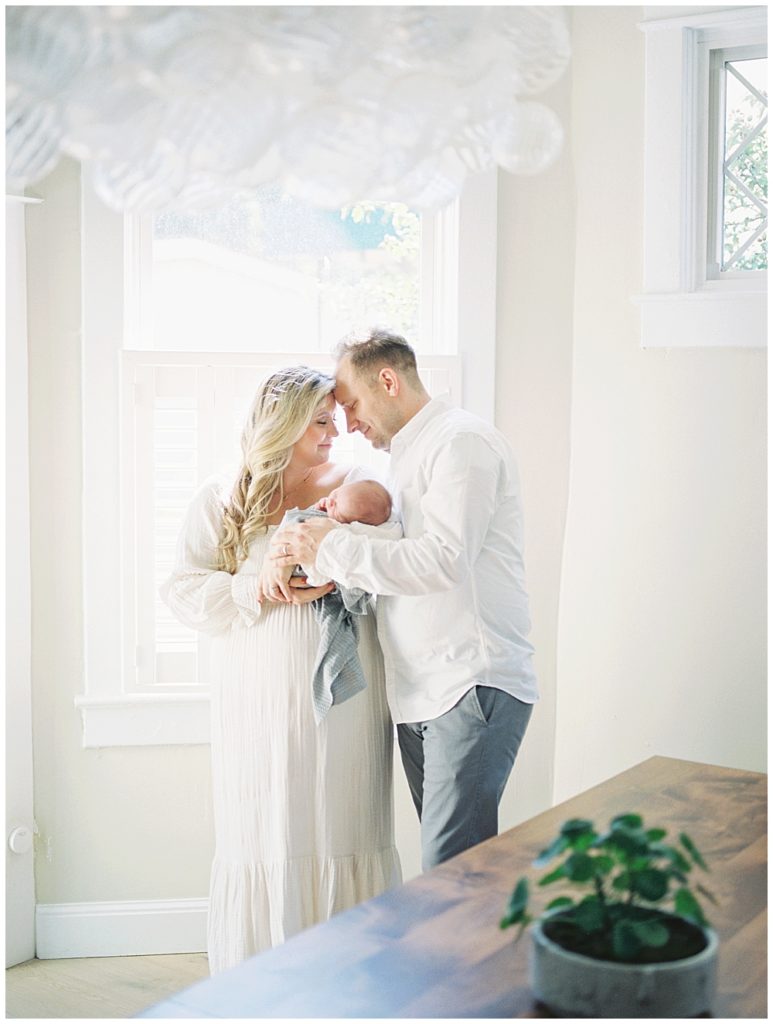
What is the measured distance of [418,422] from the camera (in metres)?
2.25

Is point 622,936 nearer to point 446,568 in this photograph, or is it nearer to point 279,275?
point 446,568

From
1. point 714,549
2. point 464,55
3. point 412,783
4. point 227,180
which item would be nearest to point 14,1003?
point 412,783

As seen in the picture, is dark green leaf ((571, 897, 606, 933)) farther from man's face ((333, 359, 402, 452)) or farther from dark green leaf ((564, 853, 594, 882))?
man's face ((333, 359, 402, 452))

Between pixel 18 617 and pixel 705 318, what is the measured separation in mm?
1786

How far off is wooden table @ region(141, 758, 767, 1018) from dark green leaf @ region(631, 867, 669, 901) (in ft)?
0.49

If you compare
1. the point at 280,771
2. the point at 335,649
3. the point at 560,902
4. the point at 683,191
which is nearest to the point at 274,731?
the point at 280,771

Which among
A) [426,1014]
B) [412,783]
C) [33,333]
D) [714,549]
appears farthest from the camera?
[33,333]

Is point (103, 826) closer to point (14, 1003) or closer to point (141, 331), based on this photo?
point (14, 1003)

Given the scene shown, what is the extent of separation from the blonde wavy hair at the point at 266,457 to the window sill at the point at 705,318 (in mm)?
808

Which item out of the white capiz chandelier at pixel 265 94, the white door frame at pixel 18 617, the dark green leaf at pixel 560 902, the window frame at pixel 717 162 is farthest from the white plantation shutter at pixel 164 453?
the dark green leaf at pixel 560 902

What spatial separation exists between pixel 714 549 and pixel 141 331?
1500 millimetres

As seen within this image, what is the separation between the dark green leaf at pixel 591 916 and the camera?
45.6 inches

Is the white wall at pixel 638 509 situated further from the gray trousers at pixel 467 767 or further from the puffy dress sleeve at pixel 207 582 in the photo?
the puffy dress sleeve at pixel 207 582

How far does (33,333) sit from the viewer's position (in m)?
2.74
